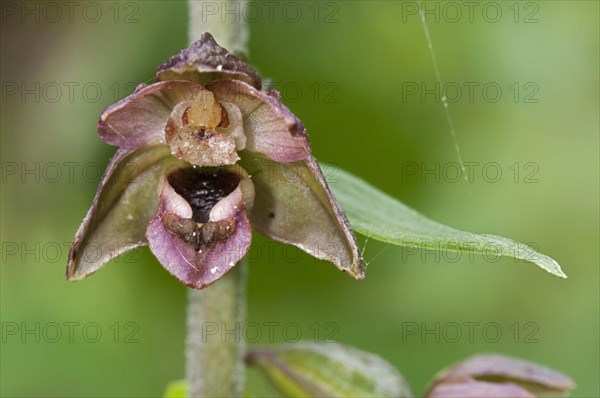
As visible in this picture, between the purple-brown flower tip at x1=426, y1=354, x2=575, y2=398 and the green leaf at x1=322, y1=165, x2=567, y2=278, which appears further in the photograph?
the purple-brown flower tip at x1=426, y1=354, x2=575, y2=398

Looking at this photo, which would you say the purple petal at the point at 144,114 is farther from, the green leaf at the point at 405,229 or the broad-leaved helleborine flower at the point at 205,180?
the green leaf at the point at 405,229

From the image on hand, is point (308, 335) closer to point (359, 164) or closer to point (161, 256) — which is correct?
point (359, 164)

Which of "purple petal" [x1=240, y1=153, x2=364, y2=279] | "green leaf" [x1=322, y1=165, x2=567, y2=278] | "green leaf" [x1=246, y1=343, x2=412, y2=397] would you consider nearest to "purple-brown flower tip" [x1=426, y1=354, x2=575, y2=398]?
"green leaf" [x1=246, y1=343, x2=412, y2=397]

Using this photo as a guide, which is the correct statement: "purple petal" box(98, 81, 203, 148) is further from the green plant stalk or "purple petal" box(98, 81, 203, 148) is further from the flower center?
the green plant stalk

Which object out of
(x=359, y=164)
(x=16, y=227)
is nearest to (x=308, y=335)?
(x=359, y=164)

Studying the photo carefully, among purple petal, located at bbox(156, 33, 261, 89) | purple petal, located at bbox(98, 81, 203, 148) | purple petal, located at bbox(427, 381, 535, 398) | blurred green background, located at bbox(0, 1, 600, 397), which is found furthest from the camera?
blurred green background, located at bbox(0, 1, 600, 397)
